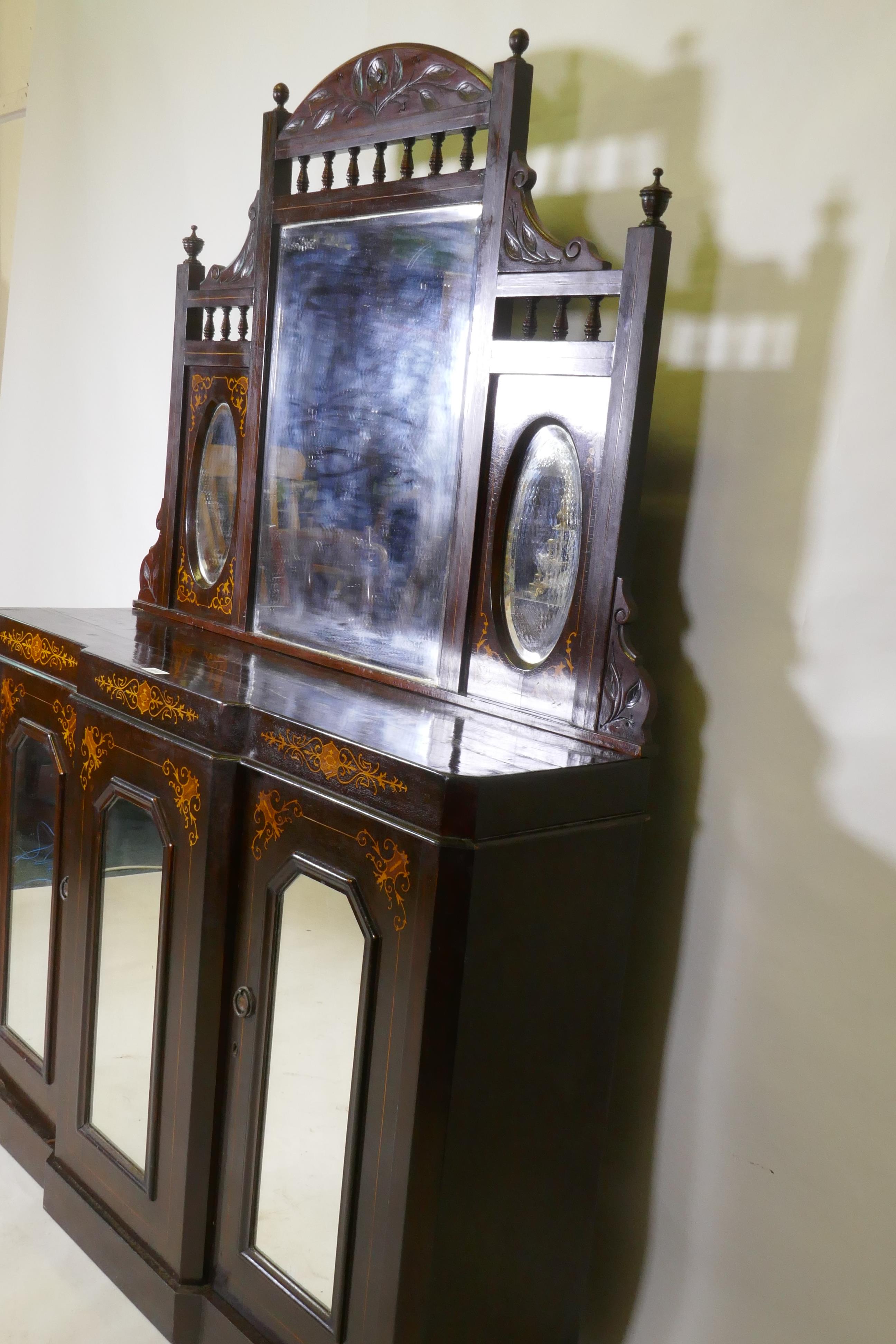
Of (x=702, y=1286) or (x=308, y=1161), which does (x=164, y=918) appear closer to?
(x=308, y=1161)

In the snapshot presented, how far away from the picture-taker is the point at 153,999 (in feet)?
6.13

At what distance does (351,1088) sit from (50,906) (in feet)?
3.09

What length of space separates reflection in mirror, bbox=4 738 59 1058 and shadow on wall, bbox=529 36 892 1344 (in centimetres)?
116

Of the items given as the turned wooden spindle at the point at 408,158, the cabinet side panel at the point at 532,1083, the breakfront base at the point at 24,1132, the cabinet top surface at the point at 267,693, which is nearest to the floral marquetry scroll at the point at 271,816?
the cabinet top surface at the point at 267,693

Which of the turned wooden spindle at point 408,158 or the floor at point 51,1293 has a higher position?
the turned wooden spindle at point 408,158

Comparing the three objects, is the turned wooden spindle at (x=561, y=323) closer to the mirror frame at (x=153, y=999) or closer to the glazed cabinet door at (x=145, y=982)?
the glazed cabinet door at (x=145, y=982)

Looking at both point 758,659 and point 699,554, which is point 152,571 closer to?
point 699,554

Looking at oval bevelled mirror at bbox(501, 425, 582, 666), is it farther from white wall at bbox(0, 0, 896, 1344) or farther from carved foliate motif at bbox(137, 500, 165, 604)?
carved foliate motif at bbox(137, 500, 165, 604)

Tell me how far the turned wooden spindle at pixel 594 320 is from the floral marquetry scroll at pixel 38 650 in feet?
3.65

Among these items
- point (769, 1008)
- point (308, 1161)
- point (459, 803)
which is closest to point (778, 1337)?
point (769, 1008)

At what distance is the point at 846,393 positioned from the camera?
154cm

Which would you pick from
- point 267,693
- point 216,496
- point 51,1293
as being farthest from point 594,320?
point 51,1293

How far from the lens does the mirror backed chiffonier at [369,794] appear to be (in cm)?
146

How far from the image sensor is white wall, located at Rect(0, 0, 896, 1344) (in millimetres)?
1525
